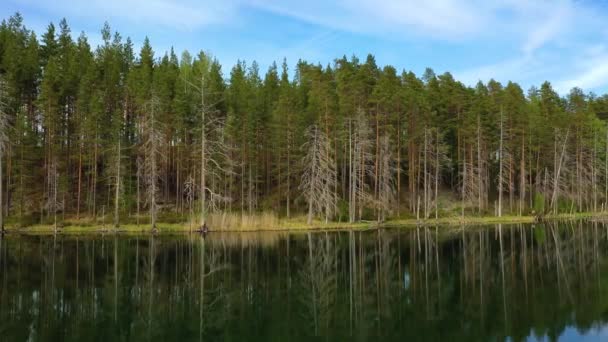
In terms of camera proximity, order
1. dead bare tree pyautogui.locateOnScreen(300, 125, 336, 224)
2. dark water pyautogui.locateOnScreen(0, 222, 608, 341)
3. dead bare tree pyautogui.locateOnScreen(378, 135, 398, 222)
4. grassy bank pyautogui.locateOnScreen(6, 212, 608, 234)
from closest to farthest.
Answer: dark water pyautogui.locateOnScreen(0, 222, 608, 341), grassy bank pyautogui.locateOnScreen(6, 212, 608, 234), dead bare tree pyautogui.locateOnScreen(300, 125, 336, 224), dead bare tree pyautogui.locateOnScreen(378, 135, 398, 222)

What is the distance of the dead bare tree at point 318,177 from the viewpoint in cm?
4994

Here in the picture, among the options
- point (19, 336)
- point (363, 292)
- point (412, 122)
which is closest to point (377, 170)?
point (412, 122)

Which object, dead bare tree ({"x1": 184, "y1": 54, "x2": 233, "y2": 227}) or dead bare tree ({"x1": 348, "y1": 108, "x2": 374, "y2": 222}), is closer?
dead bare tree ({"x1": 184, "y1": 54, "x2": 233, "y2": 227})

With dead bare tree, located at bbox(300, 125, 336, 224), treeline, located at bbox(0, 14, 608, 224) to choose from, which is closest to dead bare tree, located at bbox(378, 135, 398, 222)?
treeline, located at bbox(0, 14, 608, 224)

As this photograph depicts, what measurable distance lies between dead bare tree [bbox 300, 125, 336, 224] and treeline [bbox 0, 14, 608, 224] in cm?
28

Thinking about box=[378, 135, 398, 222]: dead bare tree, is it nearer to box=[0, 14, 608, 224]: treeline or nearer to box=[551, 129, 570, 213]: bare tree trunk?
box=[0, 14, 608, 224]: treeline

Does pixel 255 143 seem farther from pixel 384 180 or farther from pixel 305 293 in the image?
pixel 305 293

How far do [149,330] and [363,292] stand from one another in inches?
313

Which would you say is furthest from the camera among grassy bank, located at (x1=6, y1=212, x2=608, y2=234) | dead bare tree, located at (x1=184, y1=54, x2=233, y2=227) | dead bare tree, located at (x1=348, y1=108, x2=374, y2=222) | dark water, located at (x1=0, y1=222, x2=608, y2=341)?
dead bare tree, located at (x1=348, y1=108, x2=374, y2=222)

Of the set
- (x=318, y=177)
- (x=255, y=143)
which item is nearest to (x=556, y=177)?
(x=318, y=177)

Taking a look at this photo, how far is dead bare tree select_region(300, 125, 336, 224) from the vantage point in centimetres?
4994

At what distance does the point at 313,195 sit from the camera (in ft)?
164

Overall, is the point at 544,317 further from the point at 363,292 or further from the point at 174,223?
the point at 174,223

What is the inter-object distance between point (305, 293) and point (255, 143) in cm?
4142
